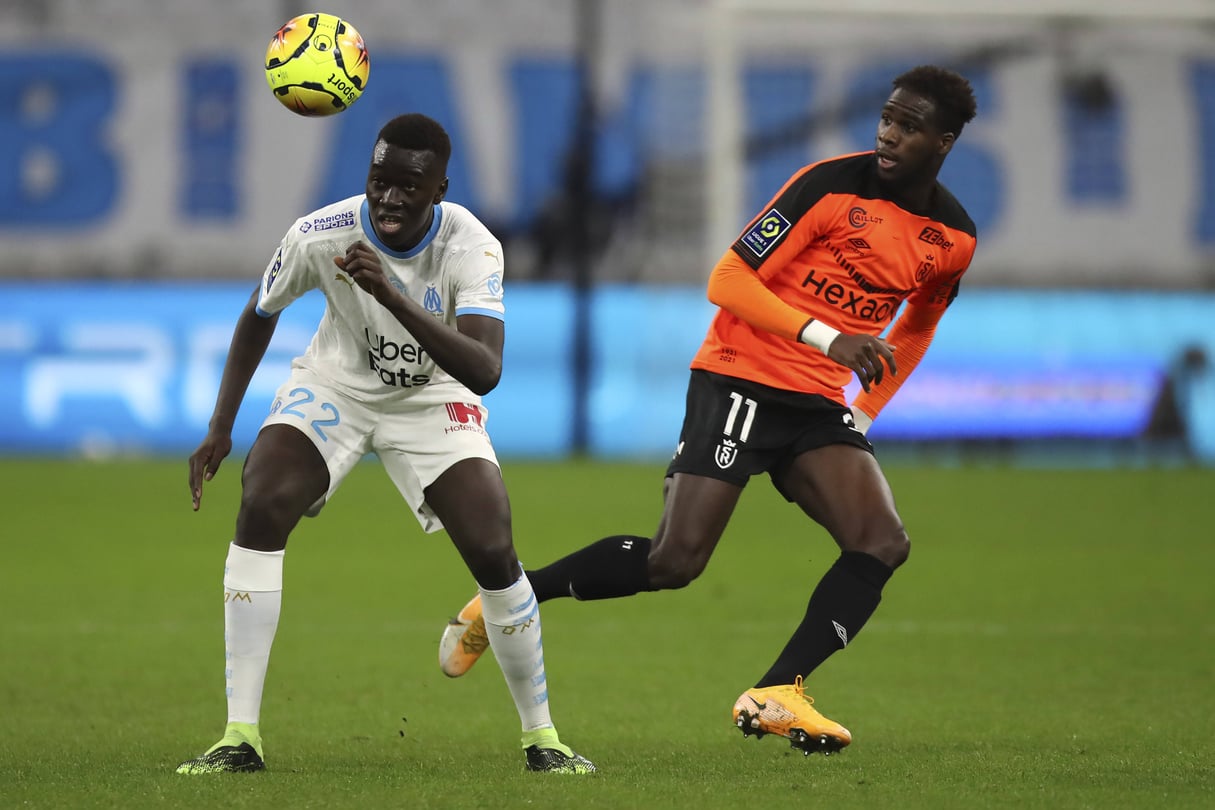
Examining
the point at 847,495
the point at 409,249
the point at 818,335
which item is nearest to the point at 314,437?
the point at 409,249

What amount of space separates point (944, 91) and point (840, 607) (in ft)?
5.56

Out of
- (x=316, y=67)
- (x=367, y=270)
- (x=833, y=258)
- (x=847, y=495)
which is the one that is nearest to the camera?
(x=367, y=270)

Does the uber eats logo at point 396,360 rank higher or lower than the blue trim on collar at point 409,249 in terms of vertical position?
lower

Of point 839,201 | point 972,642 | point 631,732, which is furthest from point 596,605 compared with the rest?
point 839,201

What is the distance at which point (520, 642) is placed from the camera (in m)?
5.19

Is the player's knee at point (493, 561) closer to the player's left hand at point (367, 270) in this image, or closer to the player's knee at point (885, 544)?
the player's left hand at point (367, 270)

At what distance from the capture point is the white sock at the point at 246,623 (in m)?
5.02

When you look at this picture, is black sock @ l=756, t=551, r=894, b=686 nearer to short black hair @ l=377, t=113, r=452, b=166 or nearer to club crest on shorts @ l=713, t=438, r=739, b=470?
club crest on shorts @ l=713, t=438, r=739, b=470

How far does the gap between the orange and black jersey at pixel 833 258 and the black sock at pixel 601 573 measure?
683 millimetres

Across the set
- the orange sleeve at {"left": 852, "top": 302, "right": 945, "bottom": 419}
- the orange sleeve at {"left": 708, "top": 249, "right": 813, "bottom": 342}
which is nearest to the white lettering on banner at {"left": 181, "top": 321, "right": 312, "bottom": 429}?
the orange sleeve at {"left": 852, "top": 302, "right": 945, "bottom": 419}

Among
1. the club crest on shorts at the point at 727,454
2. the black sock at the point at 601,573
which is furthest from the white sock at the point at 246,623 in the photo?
the club crest on shorts at the point at 727,454

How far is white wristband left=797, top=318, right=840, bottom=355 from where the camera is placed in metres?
5.26

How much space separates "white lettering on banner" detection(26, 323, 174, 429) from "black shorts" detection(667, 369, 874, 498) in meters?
13.9

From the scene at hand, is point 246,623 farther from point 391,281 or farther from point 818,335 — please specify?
point 818,335
